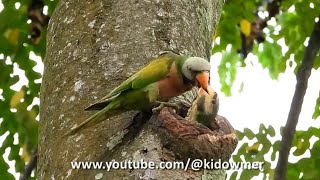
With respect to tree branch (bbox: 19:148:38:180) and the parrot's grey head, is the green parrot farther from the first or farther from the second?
tree branch (bbox: 19:148:38:180)

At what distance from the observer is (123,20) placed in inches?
107

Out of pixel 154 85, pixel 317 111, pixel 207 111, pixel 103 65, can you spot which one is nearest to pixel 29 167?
pixel 103 65

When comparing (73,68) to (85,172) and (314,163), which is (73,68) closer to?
(85,172)

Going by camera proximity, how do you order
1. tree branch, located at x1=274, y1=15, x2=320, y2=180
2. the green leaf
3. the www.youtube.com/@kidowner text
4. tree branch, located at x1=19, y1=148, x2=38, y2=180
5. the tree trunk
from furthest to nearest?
1. the green leaf
2. tree branch, located at x1=19, y1=148, x2=38, y2=180
3. tree branch, located at x1=274, y1=15, x2=320, y2=180
4. the tree trunk
5. the www.youtube.com/@kidowner text

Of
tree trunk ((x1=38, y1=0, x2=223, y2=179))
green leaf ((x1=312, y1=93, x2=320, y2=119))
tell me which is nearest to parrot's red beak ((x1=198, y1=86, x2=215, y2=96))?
tree trunk ((x1=38, y1=0, x2=223, y2=179))

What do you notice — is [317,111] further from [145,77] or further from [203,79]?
[145,77]

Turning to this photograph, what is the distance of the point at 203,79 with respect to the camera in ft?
8.20

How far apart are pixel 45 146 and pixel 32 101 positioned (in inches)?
75.0

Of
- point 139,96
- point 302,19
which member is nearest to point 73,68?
point 139,96

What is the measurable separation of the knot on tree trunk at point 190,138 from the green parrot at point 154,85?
0.12m

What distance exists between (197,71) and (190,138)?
37 cm

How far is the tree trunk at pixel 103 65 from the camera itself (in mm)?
2271

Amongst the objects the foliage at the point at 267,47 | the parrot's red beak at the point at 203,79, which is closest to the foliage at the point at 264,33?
the foliage at the point at 267,47

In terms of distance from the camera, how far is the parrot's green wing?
7.73 ft
